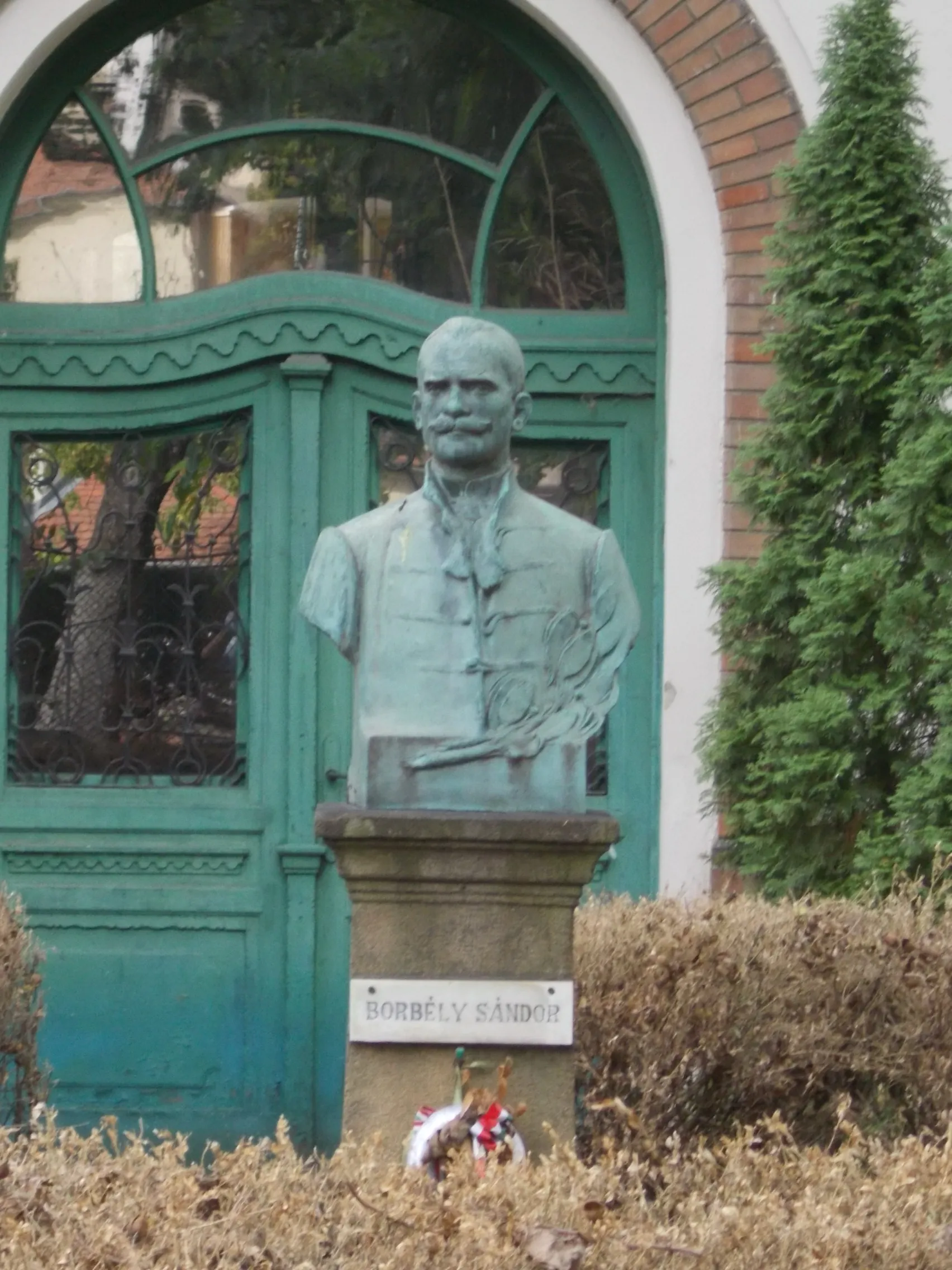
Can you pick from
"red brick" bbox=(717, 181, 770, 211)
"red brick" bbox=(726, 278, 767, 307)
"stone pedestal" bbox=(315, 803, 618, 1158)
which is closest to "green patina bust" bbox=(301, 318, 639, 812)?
"stone pedestal" bbox=(315, 803, 618, 1158)

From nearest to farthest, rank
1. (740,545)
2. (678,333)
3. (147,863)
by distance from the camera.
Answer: (740,545), (678,333), (147,863)

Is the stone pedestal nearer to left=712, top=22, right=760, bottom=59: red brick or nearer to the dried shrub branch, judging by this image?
the dried shrub branch

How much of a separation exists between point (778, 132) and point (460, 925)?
3.17 m

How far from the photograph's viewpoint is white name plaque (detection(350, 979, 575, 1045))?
4.11m

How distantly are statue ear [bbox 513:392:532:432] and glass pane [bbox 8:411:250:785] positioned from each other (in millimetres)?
2371

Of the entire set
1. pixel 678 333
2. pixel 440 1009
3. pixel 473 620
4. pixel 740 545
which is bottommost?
pixel 440 1009

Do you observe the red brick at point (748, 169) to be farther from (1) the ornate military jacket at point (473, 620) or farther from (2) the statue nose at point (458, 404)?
→ (2) the statue nose at point (458, 404)

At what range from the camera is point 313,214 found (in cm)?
668

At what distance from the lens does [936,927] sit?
16.6 feet

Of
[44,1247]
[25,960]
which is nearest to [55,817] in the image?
[25,960]

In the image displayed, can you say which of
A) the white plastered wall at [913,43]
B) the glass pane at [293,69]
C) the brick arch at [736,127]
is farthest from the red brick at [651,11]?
the glass pane at [293,69]

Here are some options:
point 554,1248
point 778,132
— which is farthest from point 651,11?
point 554,1248

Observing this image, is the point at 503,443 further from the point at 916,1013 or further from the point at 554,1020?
the point at 916,1013

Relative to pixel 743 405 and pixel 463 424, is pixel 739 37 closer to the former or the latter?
pixel 743 405
